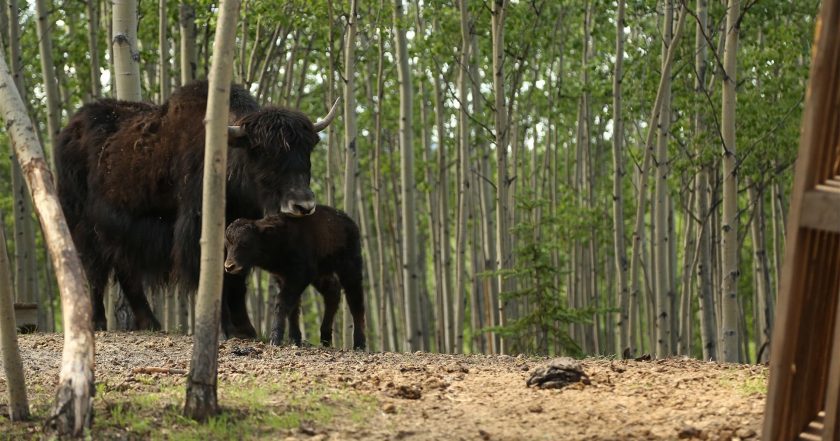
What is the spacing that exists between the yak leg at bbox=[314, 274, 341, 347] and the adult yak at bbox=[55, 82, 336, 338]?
0.64m

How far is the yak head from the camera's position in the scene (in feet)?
29.0

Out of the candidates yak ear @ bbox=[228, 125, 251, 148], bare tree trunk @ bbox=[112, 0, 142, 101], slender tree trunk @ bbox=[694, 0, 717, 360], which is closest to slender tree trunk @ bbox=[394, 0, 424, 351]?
slender tree trunk @ bbox=[694, 0, 717, 360]

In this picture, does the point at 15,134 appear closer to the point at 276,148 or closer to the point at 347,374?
the point at 347,374

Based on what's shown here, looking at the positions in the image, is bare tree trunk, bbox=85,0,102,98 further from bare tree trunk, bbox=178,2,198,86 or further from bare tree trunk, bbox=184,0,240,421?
bare tree trunk, bbox=184,0,240,421

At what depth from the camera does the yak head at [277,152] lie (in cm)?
884

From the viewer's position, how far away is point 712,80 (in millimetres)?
17062

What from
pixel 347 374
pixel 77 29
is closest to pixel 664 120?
pixel 347 374

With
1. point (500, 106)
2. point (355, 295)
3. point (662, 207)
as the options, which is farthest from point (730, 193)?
point (355, 295)

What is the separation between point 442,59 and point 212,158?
15960mm

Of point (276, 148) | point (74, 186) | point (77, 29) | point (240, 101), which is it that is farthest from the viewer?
point (77, 29)

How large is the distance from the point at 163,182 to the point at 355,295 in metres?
2.00

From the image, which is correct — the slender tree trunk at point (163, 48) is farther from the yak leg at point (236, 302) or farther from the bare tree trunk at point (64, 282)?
the bare tree trunk at point (64, 282)

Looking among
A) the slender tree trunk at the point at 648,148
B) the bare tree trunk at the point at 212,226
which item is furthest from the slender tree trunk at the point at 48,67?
the bare tree trunk at the point at 212,226

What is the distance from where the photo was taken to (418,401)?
6008mm
